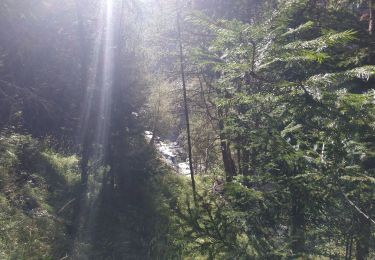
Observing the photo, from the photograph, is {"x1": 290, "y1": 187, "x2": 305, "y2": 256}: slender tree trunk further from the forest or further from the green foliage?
the green foliage

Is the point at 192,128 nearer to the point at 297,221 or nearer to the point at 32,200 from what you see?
the point at 32,200

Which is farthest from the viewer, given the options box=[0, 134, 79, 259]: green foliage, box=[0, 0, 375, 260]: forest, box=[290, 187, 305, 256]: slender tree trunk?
box=[0, 134, 79, 259]: green foliage

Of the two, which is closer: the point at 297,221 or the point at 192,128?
the point at 297,221

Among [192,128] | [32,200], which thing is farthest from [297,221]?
[192,128]

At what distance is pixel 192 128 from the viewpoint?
15.7m

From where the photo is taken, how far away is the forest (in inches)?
96.8

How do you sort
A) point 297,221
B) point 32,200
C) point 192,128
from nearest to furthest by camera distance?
point 297,221
point 32,200
point 192,128

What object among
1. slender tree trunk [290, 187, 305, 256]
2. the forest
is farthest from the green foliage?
slender tree trunk [290, 187, 305, 256]

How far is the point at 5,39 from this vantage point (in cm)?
568

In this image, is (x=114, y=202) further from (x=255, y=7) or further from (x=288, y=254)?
(x=288, y=254)

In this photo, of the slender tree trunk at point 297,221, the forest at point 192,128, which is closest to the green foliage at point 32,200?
the forest at point 192,128

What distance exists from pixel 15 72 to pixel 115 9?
4.48 meters

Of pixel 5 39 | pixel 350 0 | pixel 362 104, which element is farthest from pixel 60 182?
pixel 362 104

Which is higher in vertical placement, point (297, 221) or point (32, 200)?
point (32, 200)
